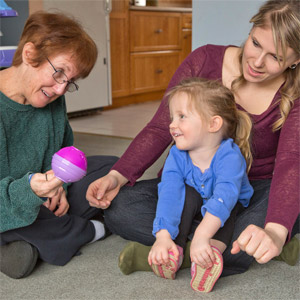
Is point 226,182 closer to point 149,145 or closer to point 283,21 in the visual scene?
point 149,145

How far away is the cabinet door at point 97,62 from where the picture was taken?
11.7 ft

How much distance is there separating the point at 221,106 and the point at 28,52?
55 cm

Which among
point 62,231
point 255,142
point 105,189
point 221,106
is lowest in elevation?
point 62,231

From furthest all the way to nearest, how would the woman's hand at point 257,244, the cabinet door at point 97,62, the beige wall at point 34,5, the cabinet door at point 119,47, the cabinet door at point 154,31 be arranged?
the cabinet door at point 154,31 → the cabinet door at point 119,47 → the cabinet door at point 97,62 → the beige wall at point 34,5 → the woman's hand at point 257,244

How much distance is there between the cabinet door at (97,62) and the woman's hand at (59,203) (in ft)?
7.54

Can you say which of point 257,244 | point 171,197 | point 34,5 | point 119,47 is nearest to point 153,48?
point 119,47

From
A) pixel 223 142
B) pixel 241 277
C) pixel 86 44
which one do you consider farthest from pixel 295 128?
pixel 86 44

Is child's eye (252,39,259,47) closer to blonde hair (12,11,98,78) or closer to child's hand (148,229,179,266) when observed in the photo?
blonde hair (12,11,98,78)

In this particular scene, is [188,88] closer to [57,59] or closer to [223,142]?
[223,142]

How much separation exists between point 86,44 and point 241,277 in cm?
78

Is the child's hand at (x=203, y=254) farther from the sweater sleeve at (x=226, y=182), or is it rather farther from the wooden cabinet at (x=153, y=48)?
the wooden cabinet at (x=153, y=48)

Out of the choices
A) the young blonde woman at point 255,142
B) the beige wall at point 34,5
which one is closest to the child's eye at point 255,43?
the young blonde woman at point 255,142

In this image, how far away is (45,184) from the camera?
1066mm

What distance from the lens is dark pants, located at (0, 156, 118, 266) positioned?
1262mm
